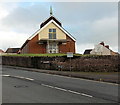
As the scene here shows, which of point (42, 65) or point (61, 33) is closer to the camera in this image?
point (42, 65)

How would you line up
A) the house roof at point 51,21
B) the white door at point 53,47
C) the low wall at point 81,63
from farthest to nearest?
the white door at point 53,47, the house roof at point 51,21, the low wall at point 81,63

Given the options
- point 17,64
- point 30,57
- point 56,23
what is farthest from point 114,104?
point 56,23

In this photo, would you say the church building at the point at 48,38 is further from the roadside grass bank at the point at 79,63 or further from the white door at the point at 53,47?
the roadside grass bank at the point at 79,63

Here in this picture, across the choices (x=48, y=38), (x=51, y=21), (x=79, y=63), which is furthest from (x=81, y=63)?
(x=51, y=21)

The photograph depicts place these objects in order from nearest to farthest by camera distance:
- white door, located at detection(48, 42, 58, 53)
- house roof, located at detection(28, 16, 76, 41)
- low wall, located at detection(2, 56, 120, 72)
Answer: low wall, located at detection(2, 56, 120, 72), house roof, located at detection(28, 16, 76, 41), white door, located at detection(48, 42, 58, 53)

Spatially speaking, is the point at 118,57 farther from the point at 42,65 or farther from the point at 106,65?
the point at 42,65

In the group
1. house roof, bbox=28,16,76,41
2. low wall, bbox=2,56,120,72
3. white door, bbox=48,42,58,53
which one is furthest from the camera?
white door, bbox=48,42,58,53

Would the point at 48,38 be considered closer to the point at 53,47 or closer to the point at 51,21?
the point at 53,47

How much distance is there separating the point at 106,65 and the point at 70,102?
63.2 ft

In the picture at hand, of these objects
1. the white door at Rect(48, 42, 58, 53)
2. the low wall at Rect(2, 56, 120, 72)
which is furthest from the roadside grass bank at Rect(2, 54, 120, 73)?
the white door at Rect(48, 42, 58, 53)

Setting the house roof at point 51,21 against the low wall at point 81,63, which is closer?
the low wall at point 81,63

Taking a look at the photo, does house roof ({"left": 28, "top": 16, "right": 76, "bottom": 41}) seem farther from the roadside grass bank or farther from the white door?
the roadside grass bank

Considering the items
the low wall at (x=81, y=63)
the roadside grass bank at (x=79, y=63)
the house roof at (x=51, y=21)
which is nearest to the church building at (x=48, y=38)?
the house roof at (x=51, y=21)

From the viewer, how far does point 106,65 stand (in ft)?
91.7
